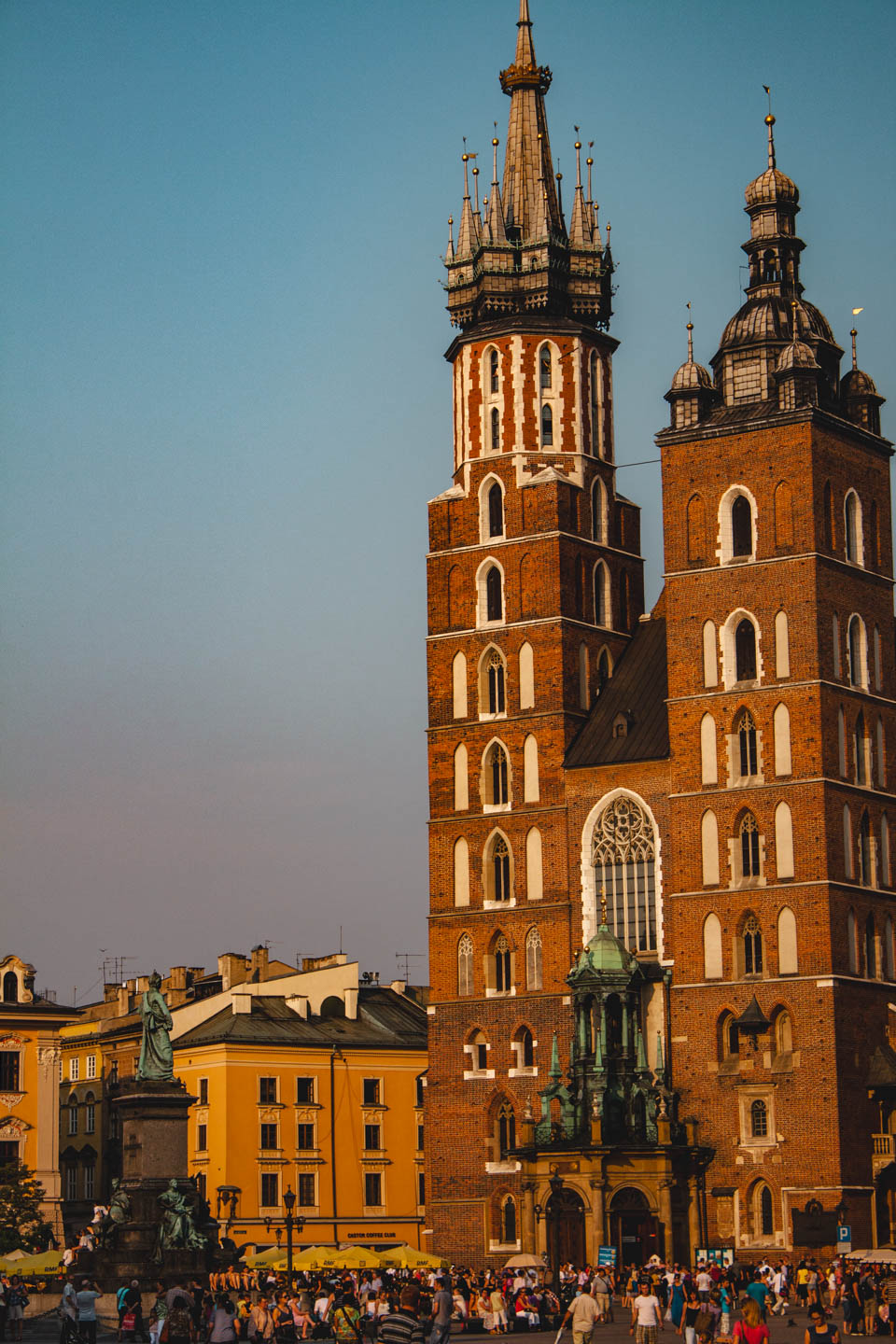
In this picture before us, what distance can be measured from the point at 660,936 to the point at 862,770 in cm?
730

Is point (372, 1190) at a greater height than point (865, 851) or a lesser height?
lesser

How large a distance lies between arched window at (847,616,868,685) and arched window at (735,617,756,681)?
2947 mm

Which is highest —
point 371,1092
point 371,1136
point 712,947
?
point 712,947

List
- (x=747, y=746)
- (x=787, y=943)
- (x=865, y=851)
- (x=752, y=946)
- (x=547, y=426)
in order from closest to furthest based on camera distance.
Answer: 1. (x=787, y=943)
2. (x=752, y=946)
3. (x=747, y=746)
4. (x=865, y=851)
5. (x=547, y=426)

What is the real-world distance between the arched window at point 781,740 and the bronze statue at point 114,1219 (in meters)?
22.7

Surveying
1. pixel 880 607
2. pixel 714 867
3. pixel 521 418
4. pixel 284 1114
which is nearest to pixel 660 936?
pixel 714 867

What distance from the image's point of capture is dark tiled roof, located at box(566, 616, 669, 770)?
68250 millimetres

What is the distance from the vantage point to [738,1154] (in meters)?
63.2

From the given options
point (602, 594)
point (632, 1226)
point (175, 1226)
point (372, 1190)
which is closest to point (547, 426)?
point (602, 594)

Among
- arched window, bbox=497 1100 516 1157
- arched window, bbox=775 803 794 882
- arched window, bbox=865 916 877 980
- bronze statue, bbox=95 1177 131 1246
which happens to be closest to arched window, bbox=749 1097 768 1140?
arched window, bbox=865 916 877 980

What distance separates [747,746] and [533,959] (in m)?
9.06

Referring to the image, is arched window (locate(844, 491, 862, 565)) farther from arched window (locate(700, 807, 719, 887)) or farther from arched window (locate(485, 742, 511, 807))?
arched window (locate(485, 742, 511, 807))

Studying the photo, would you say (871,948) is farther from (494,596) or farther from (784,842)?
(494,596)

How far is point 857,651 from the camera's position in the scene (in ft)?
221
